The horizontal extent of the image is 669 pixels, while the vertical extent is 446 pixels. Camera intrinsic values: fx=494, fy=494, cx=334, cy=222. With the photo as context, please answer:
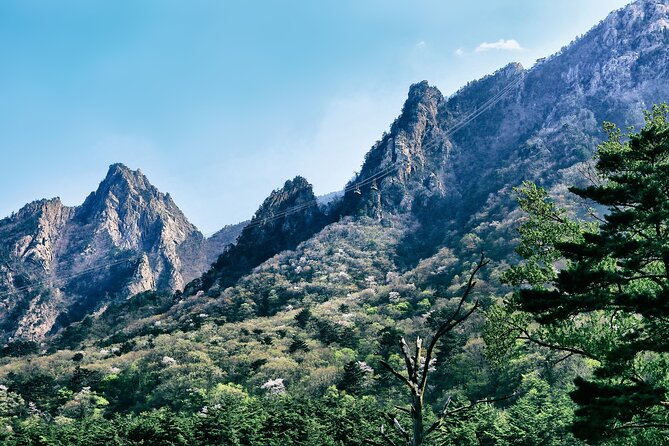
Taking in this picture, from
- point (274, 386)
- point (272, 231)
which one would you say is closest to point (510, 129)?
point (272, 231)

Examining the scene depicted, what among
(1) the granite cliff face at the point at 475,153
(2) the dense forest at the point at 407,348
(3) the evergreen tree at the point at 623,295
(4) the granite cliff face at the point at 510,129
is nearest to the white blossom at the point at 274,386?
(2) the dense forest at the point at 407,348

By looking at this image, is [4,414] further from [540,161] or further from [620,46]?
[620,46]

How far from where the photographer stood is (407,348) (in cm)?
528

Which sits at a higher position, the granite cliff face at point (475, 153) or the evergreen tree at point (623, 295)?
the granite cliff face at point (475, 153)

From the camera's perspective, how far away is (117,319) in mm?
119188

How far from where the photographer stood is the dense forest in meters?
14.5

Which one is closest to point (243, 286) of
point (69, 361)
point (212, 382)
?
point (69, 361)

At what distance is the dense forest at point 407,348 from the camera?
14.5 m

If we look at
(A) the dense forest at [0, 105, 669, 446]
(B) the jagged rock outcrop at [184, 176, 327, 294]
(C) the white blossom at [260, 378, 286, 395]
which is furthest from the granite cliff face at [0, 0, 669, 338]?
(C) the white blossom at [260, 378, 286, 395]

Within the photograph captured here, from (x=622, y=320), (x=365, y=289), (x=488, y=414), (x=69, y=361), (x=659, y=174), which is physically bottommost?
(x=488, y=414)

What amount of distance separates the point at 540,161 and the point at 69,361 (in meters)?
117

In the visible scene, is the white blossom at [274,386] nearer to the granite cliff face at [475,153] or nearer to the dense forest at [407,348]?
the dense forest at [407,348]

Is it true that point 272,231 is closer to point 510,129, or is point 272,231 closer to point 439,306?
point 439,306

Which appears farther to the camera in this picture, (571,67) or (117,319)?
(571,67)
